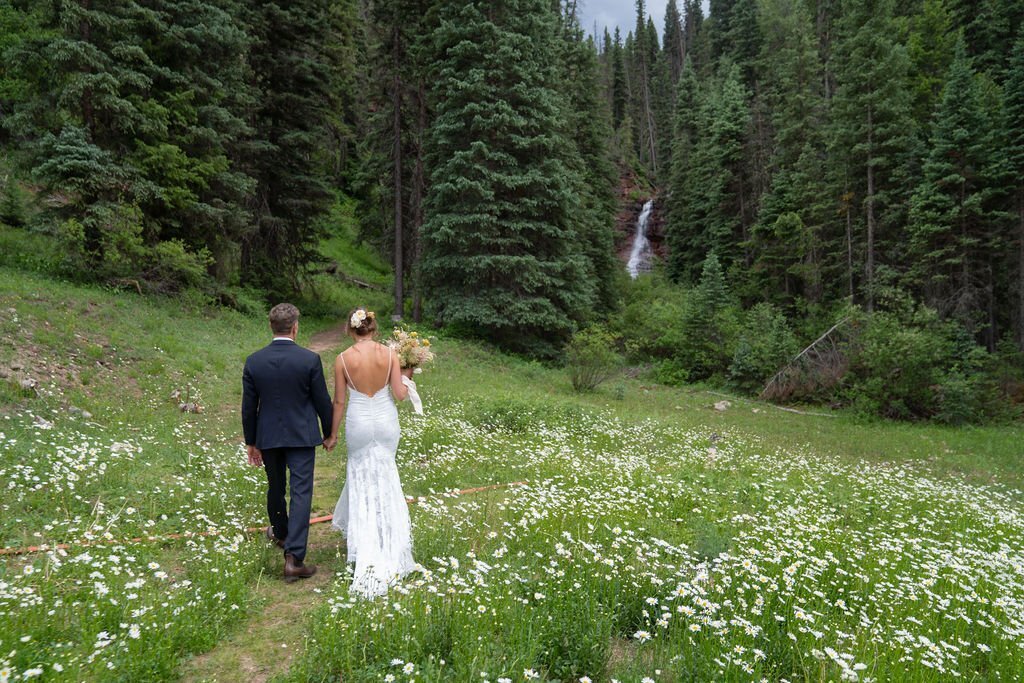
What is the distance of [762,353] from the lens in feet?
73.4

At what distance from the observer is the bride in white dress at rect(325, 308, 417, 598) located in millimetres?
4746

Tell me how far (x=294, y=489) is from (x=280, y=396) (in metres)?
0.81

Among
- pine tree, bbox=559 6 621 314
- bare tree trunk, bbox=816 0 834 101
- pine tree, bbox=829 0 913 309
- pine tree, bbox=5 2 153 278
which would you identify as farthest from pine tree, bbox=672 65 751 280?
pine tree, bbox=5 2 153 278

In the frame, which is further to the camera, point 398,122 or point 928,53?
point 928,53

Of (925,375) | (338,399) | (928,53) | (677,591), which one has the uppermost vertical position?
(928,53)

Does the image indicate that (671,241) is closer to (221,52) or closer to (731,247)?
(731,247)

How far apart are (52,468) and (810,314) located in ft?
95.9

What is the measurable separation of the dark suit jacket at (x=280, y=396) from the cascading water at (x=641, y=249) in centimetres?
3952

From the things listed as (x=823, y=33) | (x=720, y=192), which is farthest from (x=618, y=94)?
(x=720, y=192)

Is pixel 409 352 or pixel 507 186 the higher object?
pixel 507 186

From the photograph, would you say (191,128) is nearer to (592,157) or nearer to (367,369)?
(367,369)

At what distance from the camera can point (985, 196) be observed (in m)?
20.7

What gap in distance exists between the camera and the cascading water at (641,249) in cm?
4606

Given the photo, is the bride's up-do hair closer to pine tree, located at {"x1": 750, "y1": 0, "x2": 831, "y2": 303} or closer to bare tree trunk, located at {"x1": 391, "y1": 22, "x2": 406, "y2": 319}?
bare tree trunk, located at {"x1": 391, "y1": 22, "x2": 406, "y2": 319}
